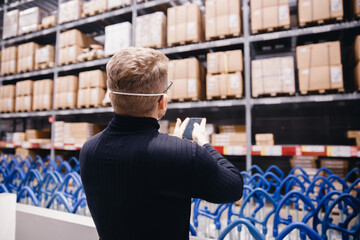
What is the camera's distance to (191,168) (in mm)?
668

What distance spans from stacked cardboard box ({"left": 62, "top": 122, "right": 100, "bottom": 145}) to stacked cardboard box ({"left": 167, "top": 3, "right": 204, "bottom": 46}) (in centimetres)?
226

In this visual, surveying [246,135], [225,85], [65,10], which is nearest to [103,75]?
[65,10]

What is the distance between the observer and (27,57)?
17.3ft

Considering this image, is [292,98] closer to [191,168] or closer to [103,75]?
[191,168]

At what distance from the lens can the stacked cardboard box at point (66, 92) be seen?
4652 millimetres

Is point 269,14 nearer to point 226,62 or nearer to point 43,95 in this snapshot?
point 226,62

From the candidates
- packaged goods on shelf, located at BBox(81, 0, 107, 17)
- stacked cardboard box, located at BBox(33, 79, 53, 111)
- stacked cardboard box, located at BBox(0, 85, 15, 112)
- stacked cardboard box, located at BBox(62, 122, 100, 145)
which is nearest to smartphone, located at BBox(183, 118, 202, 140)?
stacked cardboard box, located at BBox(62, 122, 100, 145)

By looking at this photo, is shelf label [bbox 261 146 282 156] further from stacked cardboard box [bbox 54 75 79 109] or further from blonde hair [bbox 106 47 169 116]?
stacked cardboard box [bbox 54 75 79 109]

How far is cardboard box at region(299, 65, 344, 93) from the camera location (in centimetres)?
288

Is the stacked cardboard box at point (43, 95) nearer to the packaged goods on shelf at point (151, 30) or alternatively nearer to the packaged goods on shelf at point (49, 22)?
the packaged goods on shelf at point (49, 22)

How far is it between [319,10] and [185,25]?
184 cm

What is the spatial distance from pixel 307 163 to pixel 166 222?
3.20 m

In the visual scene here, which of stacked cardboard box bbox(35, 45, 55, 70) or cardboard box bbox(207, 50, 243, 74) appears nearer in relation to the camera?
cardboard box bbox(207, 50, 243, 74)

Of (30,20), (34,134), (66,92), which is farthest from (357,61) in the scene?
(30,20)
